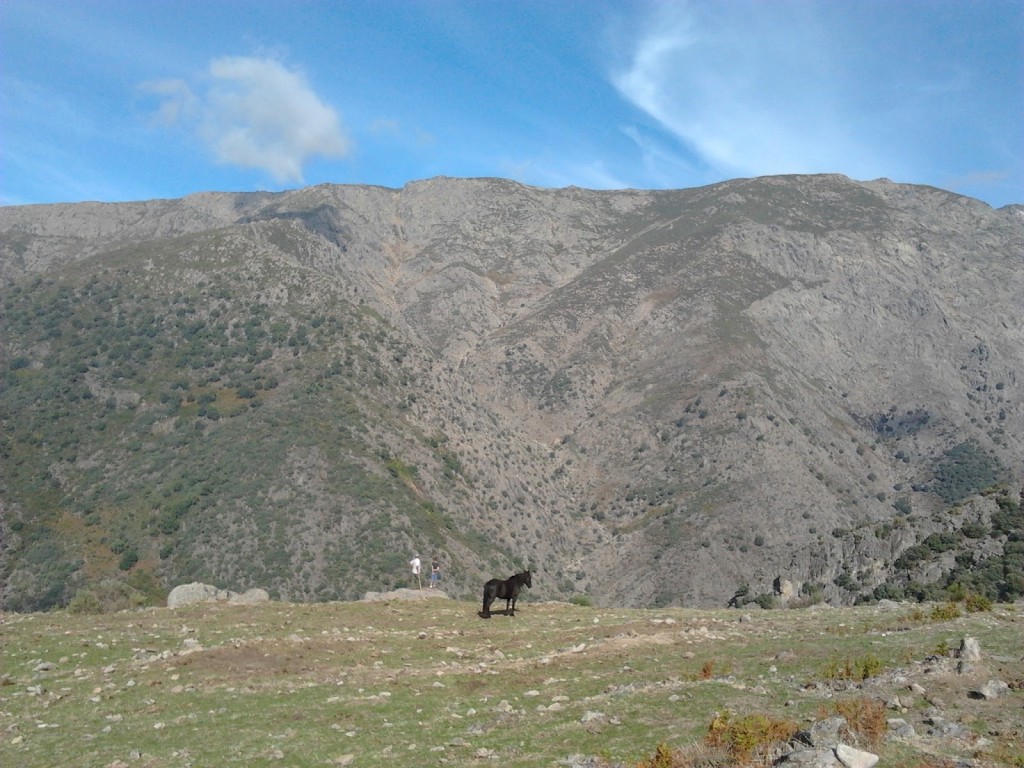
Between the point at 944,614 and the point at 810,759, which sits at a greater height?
the point at 810,759

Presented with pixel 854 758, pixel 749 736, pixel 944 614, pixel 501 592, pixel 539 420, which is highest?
pixel 539 420

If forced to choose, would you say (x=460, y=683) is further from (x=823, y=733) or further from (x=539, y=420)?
(x=539, y=420)

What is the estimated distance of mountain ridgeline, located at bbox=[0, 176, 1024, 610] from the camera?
6612 cm

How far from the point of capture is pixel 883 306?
509 ft

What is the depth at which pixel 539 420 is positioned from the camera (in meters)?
128

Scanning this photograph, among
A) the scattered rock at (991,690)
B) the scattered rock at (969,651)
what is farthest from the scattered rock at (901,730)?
the scattered rock at (969,651)

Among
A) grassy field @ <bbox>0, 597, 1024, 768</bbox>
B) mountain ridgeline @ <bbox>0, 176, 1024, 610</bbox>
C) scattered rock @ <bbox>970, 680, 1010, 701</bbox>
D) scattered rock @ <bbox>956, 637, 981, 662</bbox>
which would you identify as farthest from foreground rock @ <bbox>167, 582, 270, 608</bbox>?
scattered rock @ <bbox>970, 680, 1010, 701</bbox>

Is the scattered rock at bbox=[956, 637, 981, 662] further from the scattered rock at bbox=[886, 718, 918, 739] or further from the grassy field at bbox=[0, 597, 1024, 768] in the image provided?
the scattered rock at bbox=[886, 718, 918, 739]

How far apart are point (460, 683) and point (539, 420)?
108175mm

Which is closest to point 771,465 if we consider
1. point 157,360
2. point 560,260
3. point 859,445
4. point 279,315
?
point 859,445

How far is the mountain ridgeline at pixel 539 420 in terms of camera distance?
217ft

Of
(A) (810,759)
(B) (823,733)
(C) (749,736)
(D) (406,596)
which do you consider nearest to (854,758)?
(A) (810,759)

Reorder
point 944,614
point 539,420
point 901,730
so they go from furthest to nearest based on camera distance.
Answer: point 539,420, point 944,614, point 901,730

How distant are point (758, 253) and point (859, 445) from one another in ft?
190
